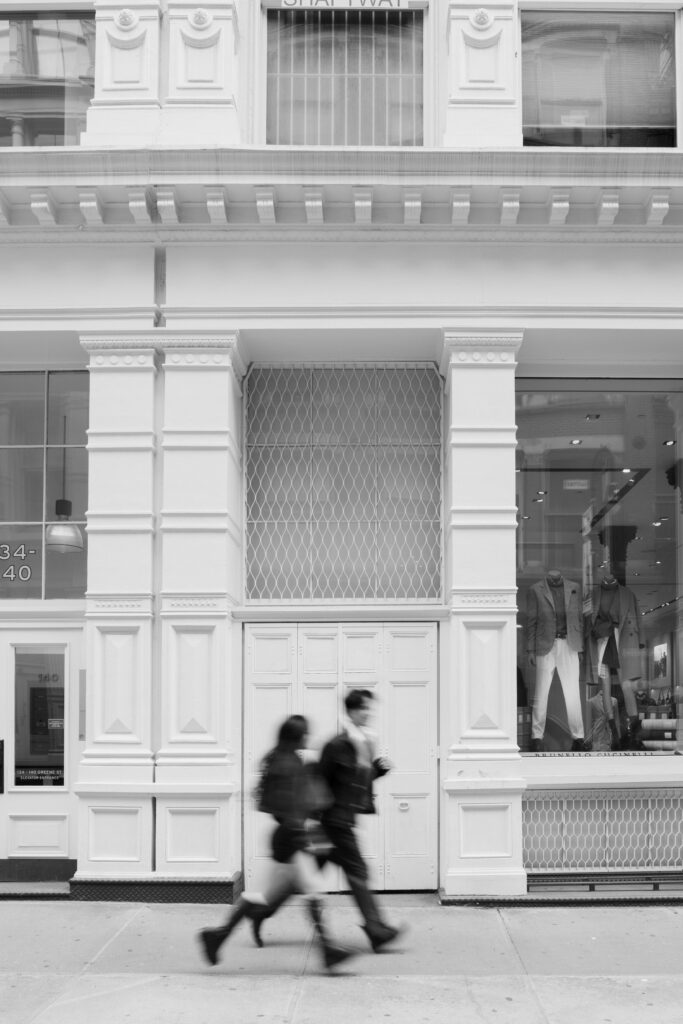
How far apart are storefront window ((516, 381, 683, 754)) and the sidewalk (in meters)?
1.72

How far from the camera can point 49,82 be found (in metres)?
11.6

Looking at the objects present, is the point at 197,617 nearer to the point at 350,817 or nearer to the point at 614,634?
the point at 350,817

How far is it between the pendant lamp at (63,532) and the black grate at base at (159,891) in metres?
2.94

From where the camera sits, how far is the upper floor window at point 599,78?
11.5 m

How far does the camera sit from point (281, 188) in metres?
10.7

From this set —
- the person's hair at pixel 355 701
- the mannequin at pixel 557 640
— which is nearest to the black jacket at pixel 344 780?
the person's hair at pixel 355 701

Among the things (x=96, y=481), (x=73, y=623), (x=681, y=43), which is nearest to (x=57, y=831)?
(x=73, y=623)

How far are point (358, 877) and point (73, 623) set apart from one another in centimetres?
419

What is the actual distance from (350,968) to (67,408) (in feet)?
19.1

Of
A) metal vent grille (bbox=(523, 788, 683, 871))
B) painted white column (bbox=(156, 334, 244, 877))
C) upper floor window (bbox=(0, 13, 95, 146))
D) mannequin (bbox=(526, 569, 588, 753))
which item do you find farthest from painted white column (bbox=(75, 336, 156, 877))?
mannequin (bbox=(526, 569, 588, 753))

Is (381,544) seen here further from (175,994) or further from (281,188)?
(175,994)

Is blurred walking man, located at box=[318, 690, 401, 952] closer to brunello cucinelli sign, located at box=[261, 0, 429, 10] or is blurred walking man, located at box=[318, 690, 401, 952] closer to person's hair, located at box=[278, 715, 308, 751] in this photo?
person's hair, located at box=[278, 715, 308, 751]

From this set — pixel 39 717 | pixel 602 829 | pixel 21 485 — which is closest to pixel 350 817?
pixel 602 829

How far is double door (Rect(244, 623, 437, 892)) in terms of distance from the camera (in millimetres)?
11148
